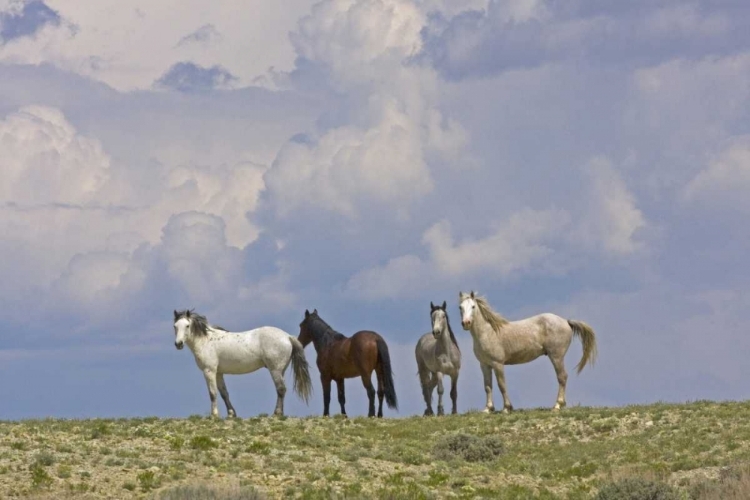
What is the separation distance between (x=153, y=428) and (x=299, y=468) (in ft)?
17.4

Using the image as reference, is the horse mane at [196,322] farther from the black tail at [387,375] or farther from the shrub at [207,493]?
the shrub at [207,493]

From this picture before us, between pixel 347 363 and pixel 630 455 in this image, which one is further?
pixel 347 363

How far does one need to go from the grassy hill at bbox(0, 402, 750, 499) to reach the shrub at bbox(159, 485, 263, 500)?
4cm

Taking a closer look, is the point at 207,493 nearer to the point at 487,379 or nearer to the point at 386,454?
the point at 386,454

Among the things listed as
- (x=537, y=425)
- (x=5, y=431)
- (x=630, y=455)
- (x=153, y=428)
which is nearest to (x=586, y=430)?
(x=537, y=425)

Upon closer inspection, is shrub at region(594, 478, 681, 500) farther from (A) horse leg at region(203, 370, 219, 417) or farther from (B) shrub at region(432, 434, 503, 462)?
(A) horse leg at region(203, 370, 219, 417)

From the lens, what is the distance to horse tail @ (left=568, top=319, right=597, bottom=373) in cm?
3316

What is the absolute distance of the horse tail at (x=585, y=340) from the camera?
33156 millimetres

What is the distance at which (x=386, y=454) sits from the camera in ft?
79.5

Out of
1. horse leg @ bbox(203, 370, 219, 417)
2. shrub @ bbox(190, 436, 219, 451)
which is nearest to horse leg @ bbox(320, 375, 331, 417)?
horse leg @ bbox(203, 370, 219, 417)

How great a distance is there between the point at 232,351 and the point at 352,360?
3.24 m

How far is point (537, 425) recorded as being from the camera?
93.8 feet

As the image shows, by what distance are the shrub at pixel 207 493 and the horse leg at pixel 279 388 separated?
36.9ft

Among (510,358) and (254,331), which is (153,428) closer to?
(254,331)
